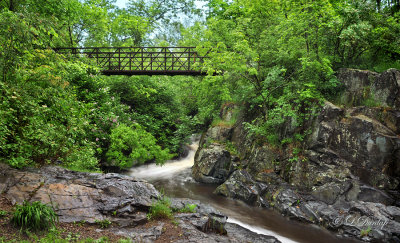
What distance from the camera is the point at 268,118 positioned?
50.2 ft

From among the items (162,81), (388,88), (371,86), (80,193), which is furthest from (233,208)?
(162,81)

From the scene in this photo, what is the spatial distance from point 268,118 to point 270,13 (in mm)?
7877

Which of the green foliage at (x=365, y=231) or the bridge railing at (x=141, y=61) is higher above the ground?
the bridge railing at (x=141, y=61)

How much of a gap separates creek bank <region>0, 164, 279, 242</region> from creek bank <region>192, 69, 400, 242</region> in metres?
4.21

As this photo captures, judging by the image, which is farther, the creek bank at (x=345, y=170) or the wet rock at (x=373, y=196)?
the wet rock at (x=373, y=196)

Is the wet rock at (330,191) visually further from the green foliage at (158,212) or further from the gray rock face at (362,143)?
the green foliage at (158,212)

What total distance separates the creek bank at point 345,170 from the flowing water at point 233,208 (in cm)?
54

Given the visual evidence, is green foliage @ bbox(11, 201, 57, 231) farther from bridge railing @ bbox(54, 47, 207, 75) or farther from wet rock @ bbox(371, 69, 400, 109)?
wet rock @ bbox(371, 69, 400, 109)

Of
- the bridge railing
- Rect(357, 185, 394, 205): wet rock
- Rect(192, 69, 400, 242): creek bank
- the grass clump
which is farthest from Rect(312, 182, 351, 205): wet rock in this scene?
the bridge railing

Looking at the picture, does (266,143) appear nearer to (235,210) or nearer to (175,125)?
(235,210)

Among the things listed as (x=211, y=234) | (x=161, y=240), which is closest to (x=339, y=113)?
(x=211, y=234)

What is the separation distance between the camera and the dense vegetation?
6.70 m

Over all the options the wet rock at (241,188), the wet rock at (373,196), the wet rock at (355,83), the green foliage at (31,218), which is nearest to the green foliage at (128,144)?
the wet rock at (241,188)

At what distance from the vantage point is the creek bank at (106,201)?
6.20 meters
